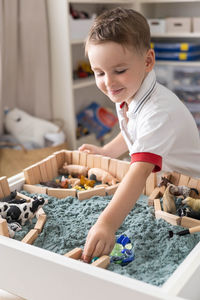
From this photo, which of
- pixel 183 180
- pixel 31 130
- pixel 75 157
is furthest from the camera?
pixel 31 130

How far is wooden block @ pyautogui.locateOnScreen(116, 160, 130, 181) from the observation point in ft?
3.40

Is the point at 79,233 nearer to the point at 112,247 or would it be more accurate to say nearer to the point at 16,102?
the point at 112,247

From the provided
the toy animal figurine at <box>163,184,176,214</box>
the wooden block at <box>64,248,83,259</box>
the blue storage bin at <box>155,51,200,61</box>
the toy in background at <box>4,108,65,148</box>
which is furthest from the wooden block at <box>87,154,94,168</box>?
the blue storage bin at <box>155,51,200,61</box>

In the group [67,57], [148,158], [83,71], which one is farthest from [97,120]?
[148,158]

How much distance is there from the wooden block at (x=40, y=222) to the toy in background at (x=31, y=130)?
54.1 inches

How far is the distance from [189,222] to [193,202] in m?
0.05

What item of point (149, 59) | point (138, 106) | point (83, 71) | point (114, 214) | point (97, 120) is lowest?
point (97, 120)

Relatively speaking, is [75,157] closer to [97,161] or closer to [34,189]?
[97,161]

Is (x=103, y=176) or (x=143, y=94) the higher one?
(x=143, y=94)

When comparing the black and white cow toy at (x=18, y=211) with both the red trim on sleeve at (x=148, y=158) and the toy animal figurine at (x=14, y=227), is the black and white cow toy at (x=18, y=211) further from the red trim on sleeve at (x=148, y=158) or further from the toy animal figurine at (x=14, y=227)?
the red trim on sleeve at (x=148, y=158)

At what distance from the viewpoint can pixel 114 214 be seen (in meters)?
0.76

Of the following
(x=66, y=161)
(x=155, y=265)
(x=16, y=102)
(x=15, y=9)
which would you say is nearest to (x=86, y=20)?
(x=15, y=9)

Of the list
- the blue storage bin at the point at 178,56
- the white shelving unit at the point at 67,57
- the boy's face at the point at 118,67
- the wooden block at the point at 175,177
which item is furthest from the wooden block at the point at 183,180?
the blue storage bin at the point at 178,56

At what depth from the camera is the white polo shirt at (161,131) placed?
2.90 ft
